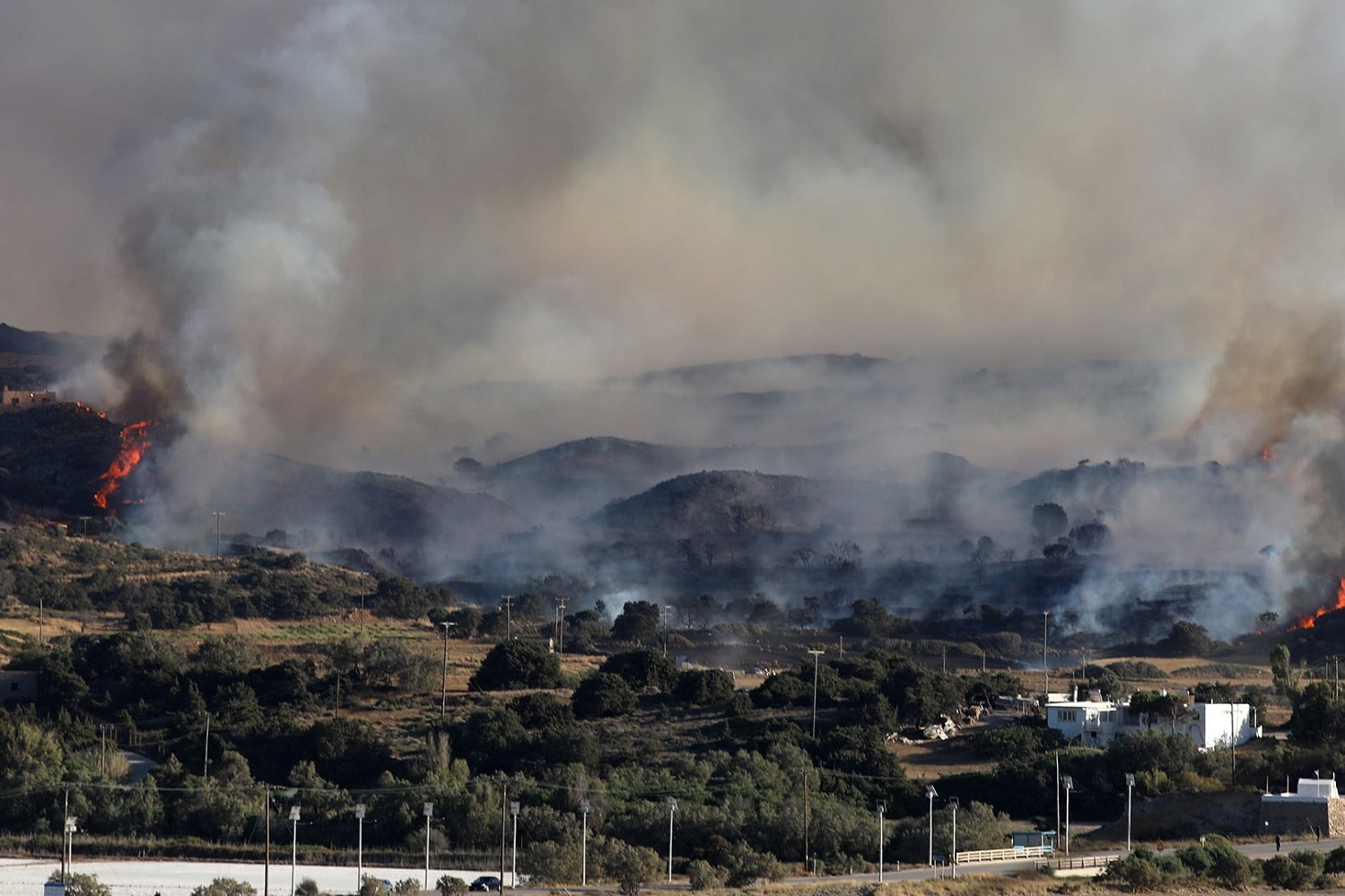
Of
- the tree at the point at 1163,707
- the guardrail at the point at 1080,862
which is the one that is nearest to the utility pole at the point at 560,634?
the tree at the point at 1163,707

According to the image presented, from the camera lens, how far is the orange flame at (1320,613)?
133000 mm

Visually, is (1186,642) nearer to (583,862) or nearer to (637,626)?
(637,626)

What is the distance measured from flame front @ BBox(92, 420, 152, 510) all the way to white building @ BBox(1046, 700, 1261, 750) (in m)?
104

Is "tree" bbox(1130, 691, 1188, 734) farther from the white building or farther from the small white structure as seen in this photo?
the small white structure

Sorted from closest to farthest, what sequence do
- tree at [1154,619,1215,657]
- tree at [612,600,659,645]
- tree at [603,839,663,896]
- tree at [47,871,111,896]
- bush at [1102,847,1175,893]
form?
tree at [47,871,111,896] → tree at [603,839,663,896] → bush at [1102,847,1175,893] → tree at [1154,619,1215,657] → tree at [612,600,659,645]

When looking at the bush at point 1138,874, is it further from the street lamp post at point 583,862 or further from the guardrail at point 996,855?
the street lamp post at point 583,862

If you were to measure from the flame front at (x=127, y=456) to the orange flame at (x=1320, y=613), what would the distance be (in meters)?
96.0

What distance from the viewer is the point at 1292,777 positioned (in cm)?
7081

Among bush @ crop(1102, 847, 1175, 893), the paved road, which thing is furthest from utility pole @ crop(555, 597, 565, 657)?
bush @ crop(1102, 847, 1175, 893)

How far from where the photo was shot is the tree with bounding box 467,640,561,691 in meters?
90.9

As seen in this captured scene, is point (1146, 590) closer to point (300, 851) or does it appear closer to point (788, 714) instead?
point (788, 714)

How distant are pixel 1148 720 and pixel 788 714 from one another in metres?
15.5

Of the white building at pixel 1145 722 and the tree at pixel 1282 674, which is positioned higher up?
the tree at pixel 1282 674

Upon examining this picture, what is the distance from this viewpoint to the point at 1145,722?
81625 mm
